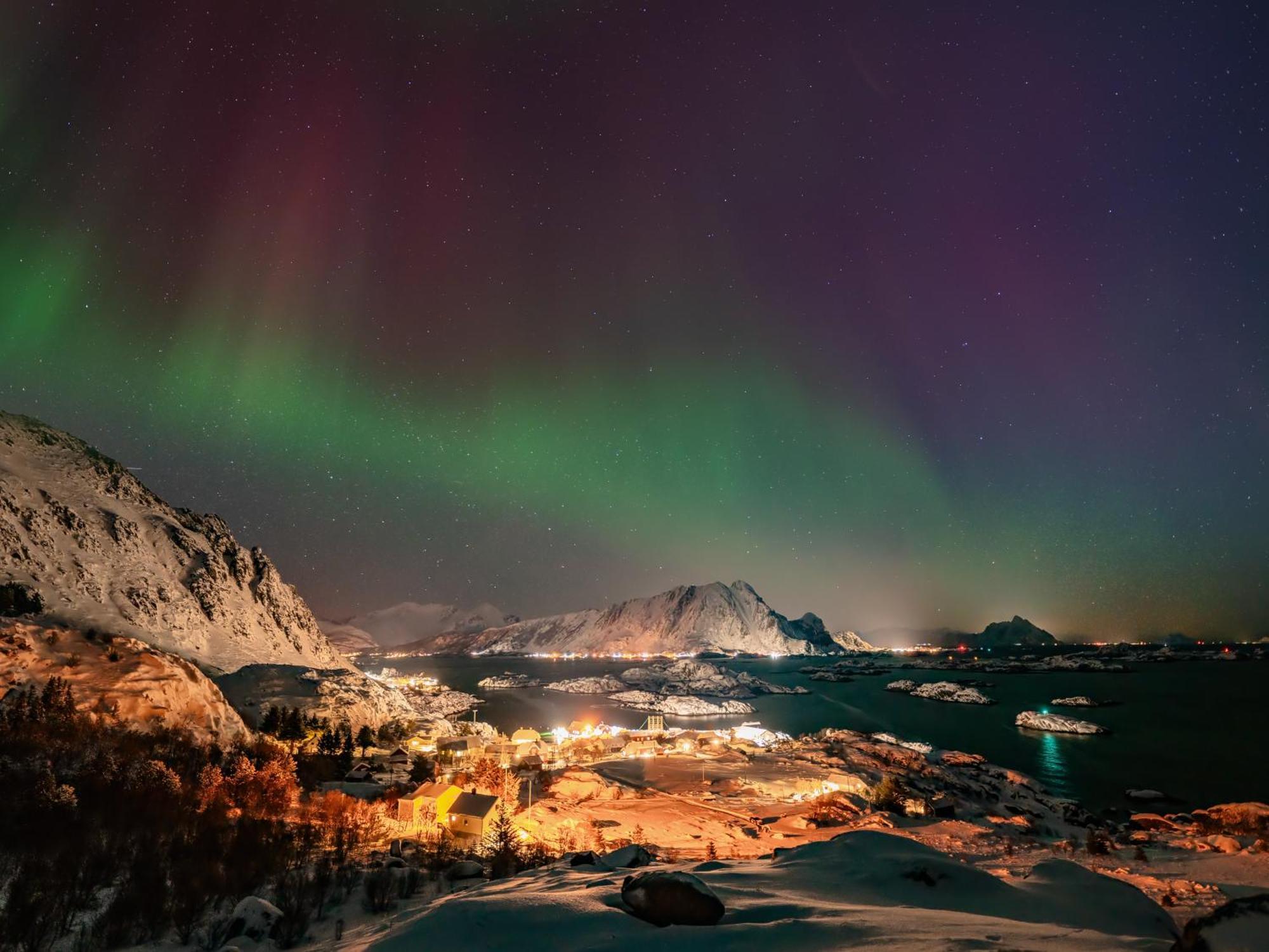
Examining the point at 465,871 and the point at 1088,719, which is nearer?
the point at 465,871

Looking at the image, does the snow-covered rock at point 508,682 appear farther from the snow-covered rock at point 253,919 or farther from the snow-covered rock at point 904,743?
the snow-covered rock at point 253,919

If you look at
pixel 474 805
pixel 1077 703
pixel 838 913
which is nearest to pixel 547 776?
pixel 474 805

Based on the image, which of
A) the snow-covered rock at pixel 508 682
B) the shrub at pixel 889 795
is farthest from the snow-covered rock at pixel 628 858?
the snow-covered rock at pixel 508 682

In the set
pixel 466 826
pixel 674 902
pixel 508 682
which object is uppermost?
pixel 674 902

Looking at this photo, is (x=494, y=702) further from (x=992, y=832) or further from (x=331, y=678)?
(x=992, y=832)

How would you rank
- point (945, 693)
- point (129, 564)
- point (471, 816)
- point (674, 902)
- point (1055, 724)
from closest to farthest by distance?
point (674, 902) → point (471, 816) → point (129, 564) → point (1055, 724) → point (945, 693)

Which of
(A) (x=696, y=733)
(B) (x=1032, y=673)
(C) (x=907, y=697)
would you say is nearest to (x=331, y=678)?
(A) (x=696, y=733)

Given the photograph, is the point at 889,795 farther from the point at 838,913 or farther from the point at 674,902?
the point at 674,902
